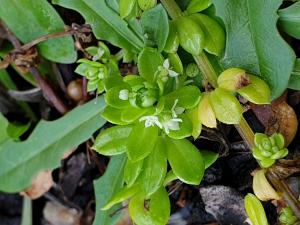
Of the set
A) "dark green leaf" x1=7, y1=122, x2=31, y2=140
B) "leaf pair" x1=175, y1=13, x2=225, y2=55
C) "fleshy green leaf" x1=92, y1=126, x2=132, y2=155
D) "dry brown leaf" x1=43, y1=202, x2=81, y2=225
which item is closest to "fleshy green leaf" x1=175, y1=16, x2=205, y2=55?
"leaf pair" x1=175, y1=13, x2=225, y2=55

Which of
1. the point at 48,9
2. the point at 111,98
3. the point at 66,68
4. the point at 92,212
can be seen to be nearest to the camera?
the point at 111,98

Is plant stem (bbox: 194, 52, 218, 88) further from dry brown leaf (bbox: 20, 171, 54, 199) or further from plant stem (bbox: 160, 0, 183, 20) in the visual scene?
dry brown leaf (bbox: 20, 171, 54, 199)

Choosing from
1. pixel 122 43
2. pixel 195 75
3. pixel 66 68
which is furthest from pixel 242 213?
pixel 66 68

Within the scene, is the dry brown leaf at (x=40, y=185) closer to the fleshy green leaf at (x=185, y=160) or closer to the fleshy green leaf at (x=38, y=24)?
the fleshy green leaf at (x=38, y=24)

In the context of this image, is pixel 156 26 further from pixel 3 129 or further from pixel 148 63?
pixel 3 129

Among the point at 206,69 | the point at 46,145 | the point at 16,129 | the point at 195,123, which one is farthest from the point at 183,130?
the point at 16,129

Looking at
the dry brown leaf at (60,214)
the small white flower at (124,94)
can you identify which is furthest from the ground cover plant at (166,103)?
the dry brown leaf at (60,214)

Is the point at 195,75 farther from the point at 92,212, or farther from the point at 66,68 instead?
the point at 92,212
